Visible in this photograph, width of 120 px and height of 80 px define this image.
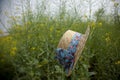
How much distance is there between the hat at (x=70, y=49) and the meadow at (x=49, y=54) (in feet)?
0.20

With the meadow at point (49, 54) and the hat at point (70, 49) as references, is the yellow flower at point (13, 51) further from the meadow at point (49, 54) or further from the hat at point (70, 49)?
the hat at point (70, 49)

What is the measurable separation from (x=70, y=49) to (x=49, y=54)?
204 millimetres

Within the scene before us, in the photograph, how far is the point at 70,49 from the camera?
7.90 ft

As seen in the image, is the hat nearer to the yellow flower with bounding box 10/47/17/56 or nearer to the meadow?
the meadow

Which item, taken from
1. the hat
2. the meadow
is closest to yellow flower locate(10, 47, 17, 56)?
the meadow

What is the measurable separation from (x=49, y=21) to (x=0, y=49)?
1276 millimetres

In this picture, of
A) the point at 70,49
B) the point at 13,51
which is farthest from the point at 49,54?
the point at 13,51

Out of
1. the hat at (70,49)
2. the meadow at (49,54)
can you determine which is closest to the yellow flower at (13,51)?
the meadow at (49,54)

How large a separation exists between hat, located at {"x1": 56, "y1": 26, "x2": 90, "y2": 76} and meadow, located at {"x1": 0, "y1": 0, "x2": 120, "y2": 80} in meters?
0.06

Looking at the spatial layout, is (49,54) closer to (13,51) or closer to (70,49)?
(70,49)

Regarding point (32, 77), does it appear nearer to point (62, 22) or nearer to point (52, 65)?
point (52, 65)

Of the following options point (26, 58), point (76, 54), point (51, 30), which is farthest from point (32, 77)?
point (51, 30)

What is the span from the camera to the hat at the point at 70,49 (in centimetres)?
233

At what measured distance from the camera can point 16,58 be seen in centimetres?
217
